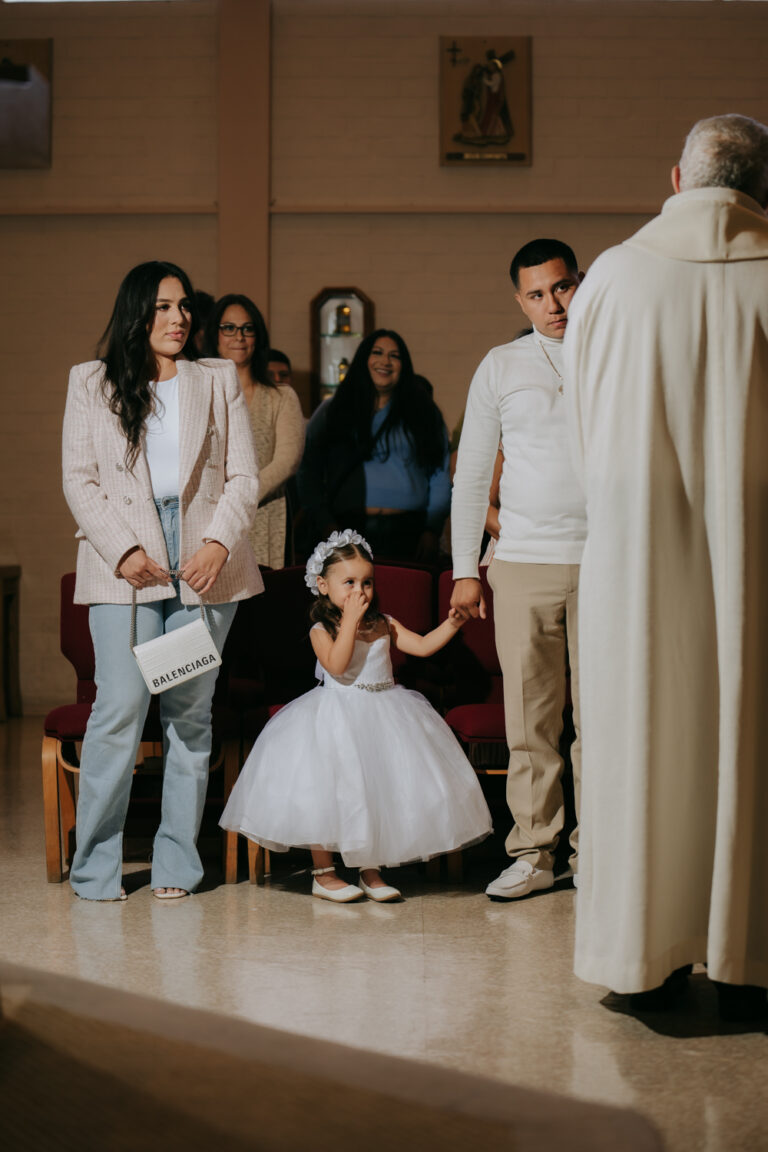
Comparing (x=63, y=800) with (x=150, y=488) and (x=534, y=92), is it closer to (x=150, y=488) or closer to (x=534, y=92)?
(x=150, y=488)

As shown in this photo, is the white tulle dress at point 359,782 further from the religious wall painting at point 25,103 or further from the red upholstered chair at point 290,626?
the religious wall painting at point 25,103

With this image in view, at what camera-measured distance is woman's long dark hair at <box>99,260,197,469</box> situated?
10.5 ft

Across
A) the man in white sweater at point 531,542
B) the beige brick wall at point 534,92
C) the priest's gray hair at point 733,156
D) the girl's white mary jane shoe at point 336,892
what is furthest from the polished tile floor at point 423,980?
the beige brick wall at point 534,92

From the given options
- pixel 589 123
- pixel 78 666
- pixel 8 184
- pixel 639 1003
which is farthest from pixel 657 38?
pixel 639 1003

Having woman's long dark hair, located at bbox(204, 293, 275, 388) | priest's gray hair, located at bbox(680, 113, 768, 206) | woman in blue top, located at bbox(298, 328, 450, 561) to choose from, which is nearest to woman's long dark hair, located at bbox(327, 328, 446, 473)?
Result: woman in blue top, located at bbox(298, 328, 450, 561)

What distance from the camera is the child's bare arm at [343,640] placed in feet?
10.8

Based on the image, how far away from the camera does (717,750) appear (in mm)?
2174

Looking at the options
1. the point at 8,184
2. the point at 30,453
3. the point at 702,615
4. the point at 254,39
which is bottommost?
the point at 702,615

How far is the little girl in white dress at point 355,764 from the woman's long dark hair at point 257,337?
59.3 inches

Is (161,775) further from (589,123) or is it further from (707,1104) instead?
(589,123)

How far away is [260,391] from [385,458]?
561 millimetres

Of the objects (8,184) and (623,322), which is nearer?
(623,322)

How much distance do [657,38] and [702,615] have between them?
20.0ft

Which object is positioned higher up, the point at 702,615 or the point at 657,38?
the point at 657,38
